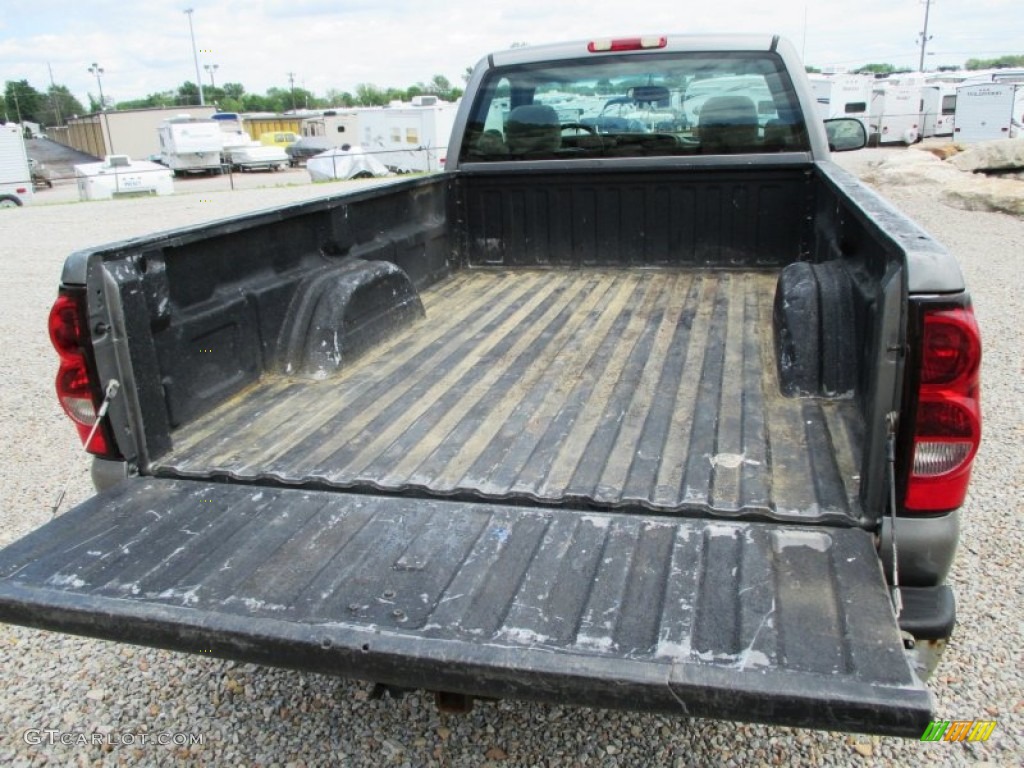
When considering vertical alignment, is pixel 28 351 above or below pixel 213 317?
below

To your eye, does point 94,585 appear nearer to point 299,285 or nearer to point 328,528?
point 328,528

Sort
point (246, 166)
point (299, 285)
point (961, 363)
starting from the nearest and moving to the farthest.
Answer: point (961, 363), point (299, 285), point (246, 166)

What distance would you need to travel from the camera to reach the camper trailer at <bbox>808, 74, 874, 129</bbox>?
→ 32.5 meters

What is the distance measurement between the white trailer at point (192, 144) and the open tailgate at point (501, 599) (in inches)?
1606

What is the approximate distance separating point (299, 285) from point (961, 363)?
101 inches

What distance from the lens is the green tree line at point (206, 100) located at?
299 feet

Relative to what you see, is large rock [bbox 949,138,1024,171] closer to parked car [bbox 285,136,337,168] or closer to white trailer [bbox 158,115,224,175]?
white trailer [bbox 158,115,224,175]

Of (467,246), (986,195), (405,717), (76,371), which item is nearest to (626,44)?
(467,246)

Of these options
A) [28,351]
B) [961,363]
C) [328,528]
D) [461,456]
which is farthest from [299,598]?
[28,351]

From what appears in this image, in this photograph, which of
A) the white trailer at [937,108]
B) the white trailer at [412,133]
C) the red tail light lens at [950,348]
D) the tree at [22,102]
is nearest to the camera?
the red tail light lens at [950,348]

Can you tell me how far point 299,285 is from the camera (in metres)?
3.51

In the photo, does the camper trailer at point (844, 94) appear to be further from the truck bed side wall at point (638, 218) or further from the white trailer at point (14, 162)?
the truck bed side wall at point (638, 218)

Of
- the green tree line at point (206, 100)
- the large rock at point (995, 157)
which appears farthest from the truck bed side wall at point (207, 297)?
the green tree line at point (206, 100)

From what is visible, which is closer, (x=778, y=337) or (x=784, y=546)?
(x=784, y=546)
